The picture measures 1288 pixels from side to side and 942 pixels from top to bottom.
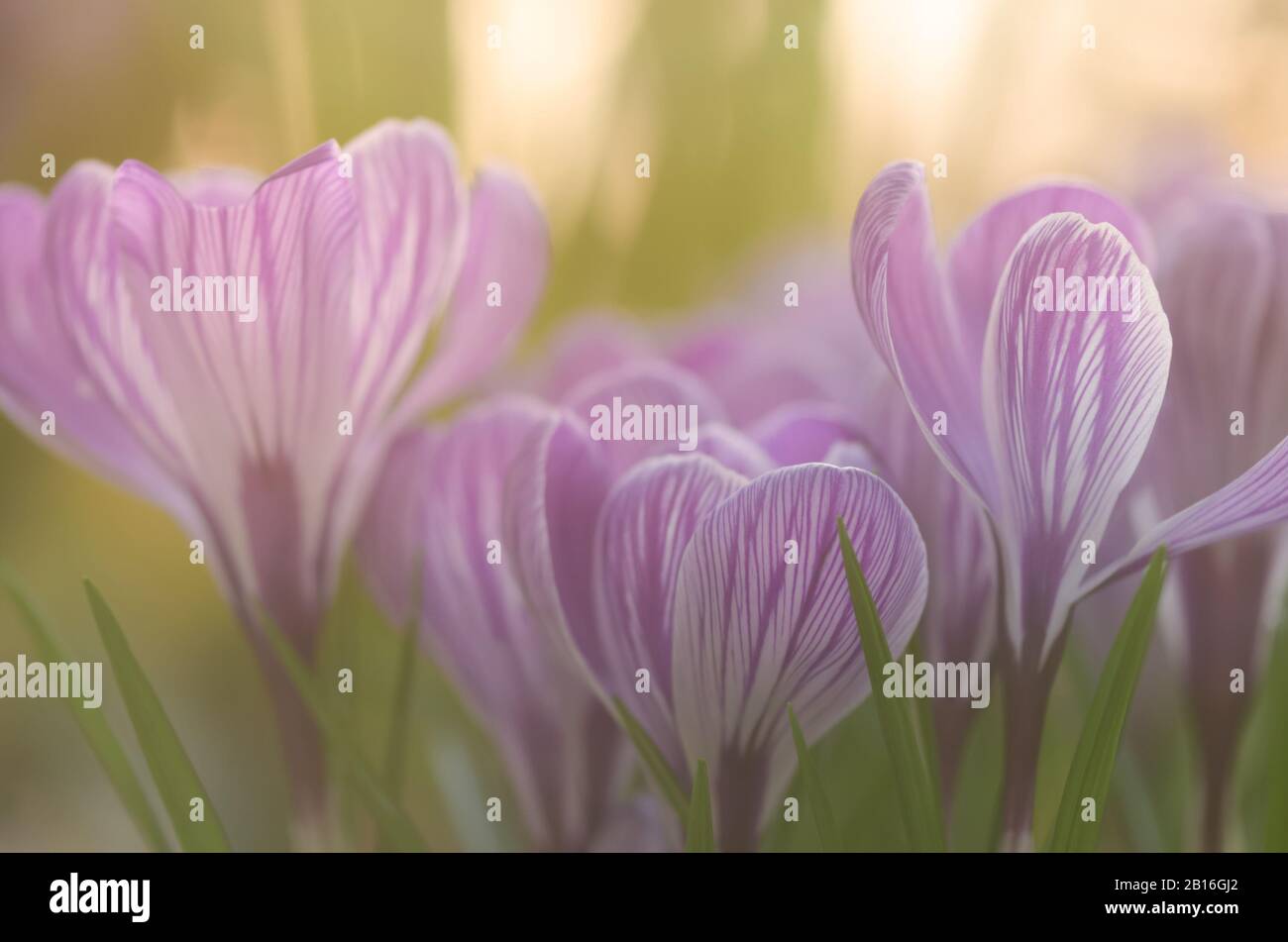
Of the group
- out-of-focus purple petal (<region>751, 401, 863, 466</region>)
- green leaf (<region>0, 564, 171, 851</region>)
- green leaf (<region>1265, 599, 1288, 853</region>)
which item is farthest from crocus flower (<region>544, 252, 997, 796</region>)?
green leaf (<region>0, 564, 171, 851</region>)

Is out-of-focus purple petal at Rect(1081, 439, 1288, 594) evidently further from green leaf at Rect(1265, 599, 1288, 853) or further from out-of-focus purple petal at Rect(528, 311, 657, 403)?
out-of-focus purple petal at Rect(528, 311, 657, 403)

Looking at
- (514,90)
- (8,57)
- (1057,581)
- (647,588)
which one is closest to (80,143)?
(8,57)

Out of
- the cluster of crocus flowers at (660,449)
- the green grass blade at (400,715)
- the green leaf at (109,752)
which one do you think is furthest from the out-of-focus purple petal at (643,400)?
the green leaf at (109,752)

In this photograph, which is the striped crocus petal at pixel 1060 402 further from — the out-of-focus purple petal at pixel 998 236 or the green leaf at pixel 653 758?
the green leaf at pixel 653 758

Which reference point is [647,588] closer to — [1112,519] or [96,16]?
[1112,519]

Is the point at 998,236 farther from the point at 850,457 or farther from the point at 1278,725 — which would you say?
the point at 1278,725

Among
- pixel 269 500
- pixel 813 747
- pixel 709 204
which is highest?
pixel 709 204

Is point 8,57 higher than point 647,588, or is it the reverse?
point 8,57
